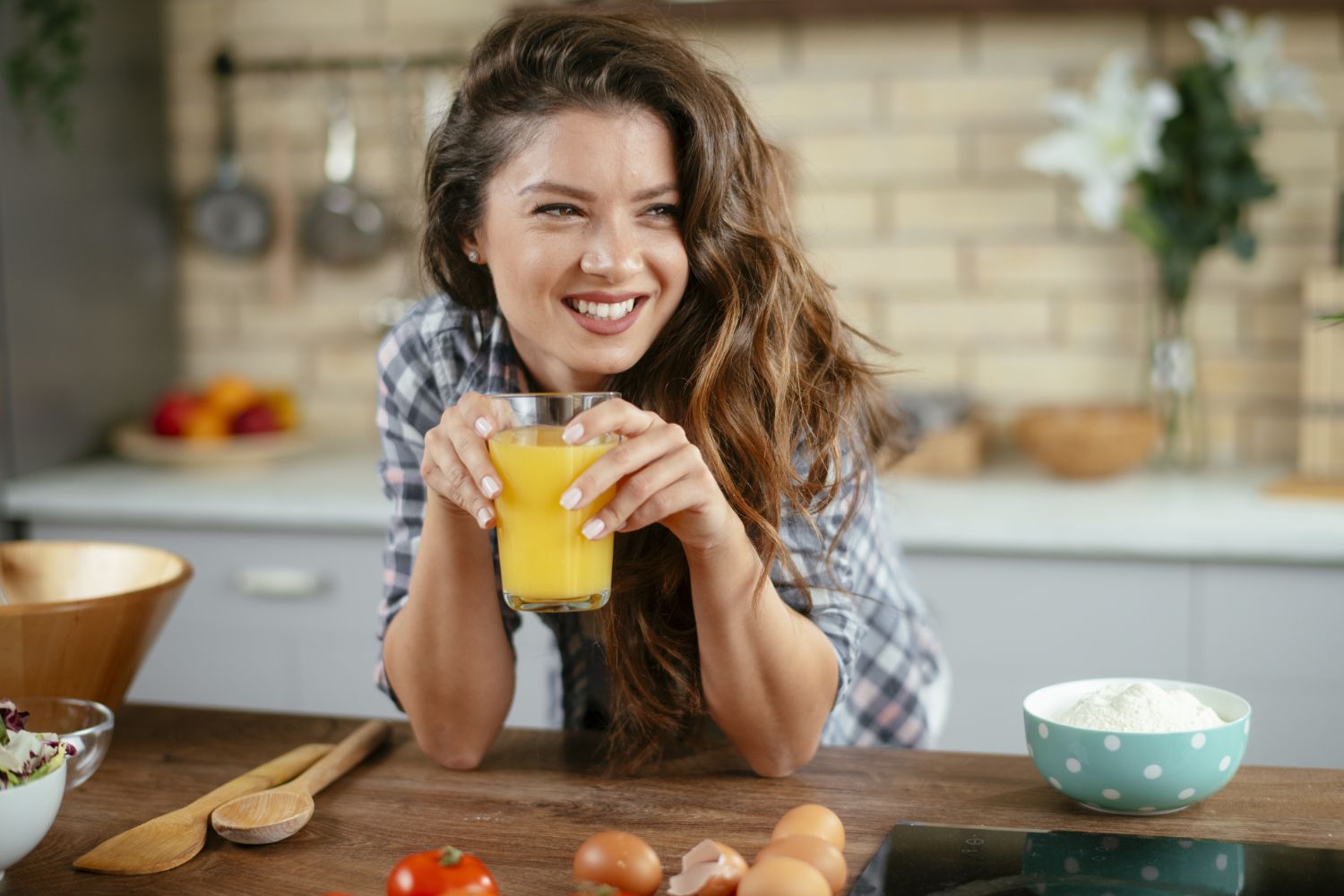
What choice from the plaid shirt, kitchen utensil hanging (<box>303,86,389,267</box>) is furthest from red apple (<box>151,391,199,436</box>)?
the plaid shirt

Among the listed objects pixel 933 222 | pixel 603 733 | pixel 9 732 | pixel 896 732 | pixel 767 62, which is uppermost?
pixel 767 62

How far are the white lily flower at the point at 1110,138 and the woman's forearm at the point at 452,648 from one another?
1.64 meters

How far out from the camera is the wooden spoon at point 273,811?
1.16 m

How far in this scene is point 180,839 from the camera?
114 cm

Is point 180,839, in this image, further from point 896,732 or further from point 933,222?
point 933,222

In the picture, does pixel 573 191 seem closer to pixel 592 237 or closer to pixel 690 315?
pixel 592 237

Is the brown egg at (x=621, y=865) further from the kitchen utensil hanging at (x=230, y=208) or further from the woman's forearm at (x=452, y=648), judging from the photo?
the kitchen utensil hanging at (x=230, y=208)

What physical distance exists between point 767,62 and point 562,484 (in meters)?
A: 2.02

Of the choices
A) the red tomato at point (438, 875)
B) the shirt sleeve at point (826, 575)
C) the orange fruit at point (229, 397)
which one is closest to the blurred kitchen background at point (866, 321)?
the orange fruit at point (229, 397)

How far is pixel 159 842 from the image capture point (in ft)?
3.74

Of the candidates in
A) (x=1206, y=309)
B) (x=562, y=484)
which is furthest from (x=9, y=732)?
(x=1206, y=309)

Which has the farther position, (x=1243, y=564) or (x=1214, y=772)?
(x=1243, y=564)

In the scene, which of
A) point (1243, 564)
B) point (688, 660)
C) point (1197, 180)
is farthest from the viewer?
point (1197, 180)

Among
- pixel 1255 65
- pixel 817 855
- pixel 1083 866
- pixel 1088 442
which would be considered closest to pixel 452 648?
pixel 817 855
